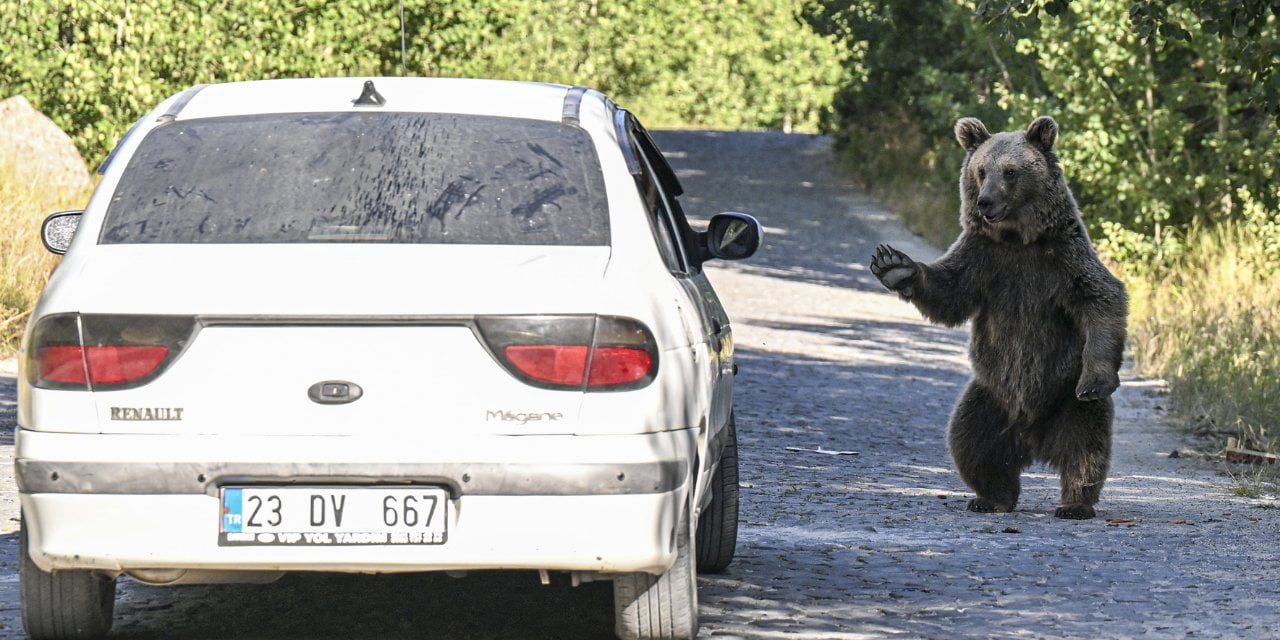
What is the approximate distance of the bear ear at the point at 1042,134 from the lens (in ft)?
27.3

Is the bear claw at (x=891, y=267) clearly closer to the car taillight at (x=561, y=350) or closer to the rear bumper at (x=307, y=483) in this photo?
the car taillight at (x=561, y=350)

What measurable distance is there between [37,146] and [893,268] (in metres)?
12.6

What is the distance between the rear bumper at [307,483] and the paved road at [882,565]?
0.94 metres

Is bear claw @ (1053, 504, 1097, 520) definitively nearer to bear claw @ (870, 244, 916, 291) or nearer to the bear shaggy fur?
the bear shaggy fur

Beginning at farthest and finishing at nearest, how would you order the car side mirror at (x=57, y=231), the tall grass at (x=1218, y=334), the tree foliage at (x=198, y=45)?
the tree foliage at (x=198, y=45) < the tall grass at (x=1218, y=334) < the car side mirror at (x=57, y=231)

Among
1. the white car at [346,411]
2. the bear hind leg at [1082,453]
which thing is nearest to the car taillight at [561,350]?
the white car at [346,411]

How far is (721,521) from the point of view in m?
6.45

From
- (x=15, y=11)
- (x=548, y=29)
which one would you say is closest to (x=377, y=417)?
(x=15, y=11)

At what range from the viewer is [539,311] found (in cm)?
459

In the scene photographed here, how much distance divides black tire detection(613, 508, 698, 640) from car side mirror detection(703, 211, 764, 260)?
5.36ft

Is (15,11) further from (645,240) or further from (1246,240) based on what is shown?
(645,240)

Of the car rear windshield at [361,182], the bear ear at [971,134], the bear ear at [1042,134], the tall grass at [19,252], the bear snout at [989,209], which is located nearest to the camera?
the car rear windshield at [361,182]

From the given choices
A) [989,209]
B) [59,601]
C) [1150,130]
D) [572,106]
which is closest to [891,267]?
[989,209]

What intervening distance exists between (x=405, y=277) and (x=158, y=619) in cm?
167
